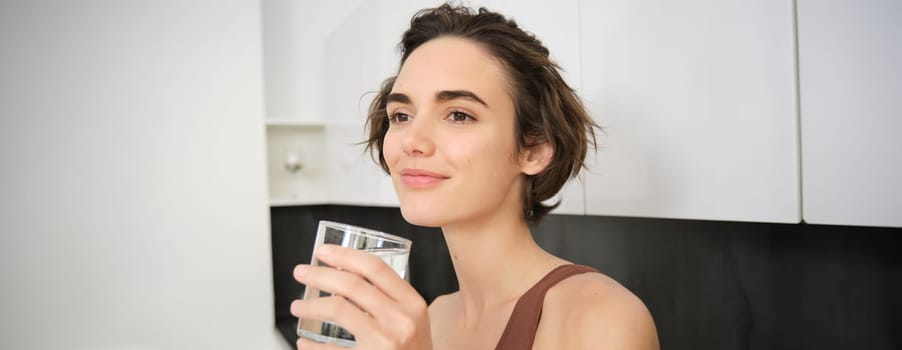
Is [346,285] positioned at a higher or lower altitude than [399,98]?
lower

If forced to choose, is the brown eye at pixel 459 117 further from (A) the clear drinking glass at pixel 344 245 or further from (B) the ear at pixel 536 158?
(A) the clear drinking glass at pixel 344 245

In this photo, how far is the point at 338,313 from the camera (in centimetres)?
57

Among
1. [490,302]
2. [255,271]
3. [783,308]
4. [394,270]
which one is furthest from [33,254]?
[783,308]

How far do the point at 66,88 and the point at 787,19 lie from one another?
8.24ft

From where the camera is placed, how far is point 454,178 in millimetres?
913

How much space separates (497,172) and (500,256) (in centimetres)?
15

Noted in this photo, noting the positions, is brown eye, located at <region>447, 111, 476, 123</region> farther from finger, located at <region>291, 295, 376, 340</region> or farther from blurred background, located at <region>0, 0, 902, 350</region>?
finger, located at <region>291, 295, 376, 340</region>

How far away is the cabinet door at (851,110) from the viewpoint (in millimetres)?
666

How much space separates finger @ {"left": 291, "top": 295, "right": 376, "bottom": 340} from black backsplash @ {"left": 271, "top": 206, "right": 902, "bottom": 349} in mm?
864

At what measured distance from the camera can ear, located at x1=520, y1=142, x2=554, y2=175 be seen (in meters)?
1.01

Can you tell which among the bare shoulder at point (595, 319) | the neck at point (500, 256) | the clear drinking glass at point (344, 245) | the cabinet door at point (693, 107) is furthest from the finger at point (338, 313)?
the cabinet door at point (693, 107)

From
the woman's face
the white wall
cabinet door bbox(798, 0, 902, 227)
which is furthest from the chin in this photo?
the white wall

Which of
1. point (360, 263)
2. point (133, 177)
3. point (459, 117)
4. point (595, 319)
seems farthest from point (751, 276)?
point (133, 177)

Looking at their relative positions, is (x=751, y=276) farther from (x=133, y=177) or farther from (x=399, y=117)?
(x=133, y=177)
